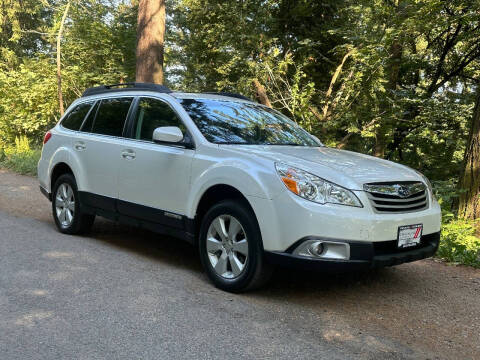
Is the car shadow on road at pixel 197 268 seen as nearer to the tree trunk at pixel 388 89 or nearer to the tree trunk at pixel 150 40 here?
the tree trunk at pixel 388 89

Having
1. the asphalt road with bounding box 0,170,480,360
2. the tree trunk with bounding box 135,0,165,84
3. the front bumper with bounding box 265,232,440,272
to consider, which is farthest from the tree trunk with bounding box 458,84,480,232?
the tree trunk with bounding box 135,0,165,84

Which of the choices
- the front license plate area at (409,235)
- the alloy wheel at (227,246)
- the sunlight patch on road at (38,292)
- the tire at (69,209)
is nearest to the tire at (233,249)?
the alloy wheel at (227,246)

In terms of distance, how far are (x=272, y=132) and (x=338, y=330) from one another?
234 centimetres

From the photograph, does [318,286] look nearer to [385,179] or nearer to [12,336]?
[385,179]

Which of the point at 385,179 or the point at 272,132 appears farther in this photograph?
the point at 272,132

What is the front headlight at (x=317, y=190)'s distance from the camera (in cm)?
373

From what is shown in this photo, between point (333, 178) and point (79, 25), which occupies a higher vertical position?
point (79, 25)

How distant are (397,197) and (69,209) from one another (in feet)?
14.0

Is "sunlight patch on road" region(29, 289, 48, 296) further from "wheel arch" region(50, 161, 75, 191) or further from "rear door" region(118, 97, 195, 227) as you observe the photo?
"wheel arch" region(50, 161, 75, 191)

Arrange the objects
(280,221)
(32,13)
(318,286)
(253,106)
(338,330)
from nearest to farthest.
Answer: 1. (338,330)
2. (280,221)
3. (318,286)
4. (253,106)
5. (32,13)

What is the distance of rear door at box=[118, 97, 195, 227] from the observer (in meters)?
4.70

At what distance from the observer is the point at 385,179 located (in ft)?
13.0

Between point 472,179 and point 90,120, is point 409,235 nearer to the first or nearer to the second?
point 472,179

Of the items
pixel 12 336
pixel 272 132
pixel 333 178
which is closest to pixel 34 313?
pixel 12 336
